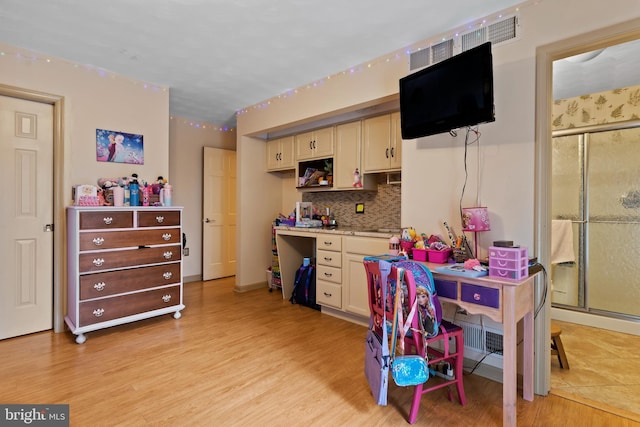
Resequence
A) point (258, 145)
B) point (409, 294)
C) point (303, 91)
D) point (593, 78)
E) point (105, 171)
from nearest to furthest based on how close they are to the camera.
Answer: point (409, 294) < point (593, 78) < point (105, 171) < point (303, 91) < point (258, 145)

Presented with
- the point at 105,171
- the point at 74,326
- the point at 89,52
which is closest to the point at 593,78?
the point at 89,52

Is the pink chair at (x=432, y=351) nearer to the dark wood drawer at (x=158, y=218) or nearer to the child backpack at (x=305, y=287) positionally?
the child backpack at (x=305, y=287)

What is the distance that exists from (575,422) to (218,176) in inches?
189

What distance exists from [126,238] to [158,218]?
33 centimetres

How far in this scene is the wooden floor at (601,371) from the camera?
197 cm

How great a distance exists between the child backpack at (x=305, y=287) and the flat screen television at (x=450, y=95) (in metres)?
2.02

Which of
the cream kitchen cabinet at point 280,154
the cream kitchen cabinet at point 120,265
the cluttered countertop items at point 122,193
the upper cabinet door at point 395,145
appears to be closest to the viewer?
the cream kitchen cabinet at point 120,265

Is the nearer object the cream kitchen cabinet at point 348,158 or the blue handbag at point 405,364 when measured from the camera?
the blue handbag at point 405,364

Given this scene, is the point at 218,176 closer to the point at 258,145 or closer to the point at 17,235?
the point at 258,145

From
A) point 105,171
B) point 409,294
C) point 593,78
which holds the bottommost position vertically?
point 409,294

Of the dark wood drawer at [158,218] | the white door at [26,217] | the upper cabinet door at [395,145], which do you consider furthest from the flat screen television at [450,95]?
the white door at [26,217]

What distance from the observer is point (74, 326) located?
9.09 ft

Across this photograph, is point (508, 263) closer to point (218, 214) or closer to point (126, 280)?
point (126, 280)

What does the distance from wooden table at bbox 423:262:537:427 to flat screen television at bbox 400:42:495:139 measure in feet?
3.17
